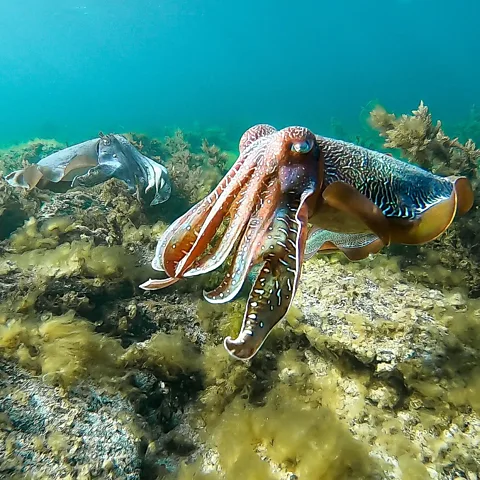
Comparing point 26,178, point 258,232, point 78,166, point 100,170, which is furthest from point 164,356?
point 26,178

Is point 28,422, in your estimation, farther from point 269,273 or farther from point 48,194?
point 48,194

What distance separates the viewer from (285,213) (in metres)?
1.94

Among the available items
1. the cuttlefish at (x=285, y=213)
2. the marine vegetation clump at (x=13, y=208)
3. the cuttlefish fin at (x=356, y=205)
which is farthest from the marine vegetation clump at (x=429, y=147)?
the marine vegetation clump at (x=13, y=208)

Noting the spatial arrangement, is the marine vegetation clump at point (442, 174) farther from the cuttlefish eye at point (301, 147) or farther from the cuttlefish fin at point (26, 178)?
the cuttlefish fin at point (26, 178)

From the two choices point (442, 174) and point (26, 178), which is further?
point (26, 178)

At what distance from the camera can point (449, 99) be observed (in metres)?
52.0

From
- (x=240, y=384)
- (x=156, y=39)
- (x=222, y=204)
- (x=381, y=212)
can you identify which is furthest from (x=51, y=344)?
(x=156, y=39)

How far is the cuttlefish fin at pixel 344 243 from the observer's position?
8.79 feet

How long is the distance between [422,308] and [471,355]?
50cm

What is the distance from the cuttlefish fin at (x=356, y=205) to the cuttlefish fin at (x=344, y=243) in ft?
1.48

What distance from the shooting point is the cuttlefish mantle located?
A: 5.09 m

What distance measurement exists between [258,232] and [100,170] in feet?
12.8

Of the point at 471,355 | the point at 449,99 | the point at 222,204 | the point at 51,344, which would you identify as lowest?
the point at 51,344

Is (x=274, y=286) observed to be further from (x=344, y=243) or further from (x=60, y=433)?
(x=60, y=433)
